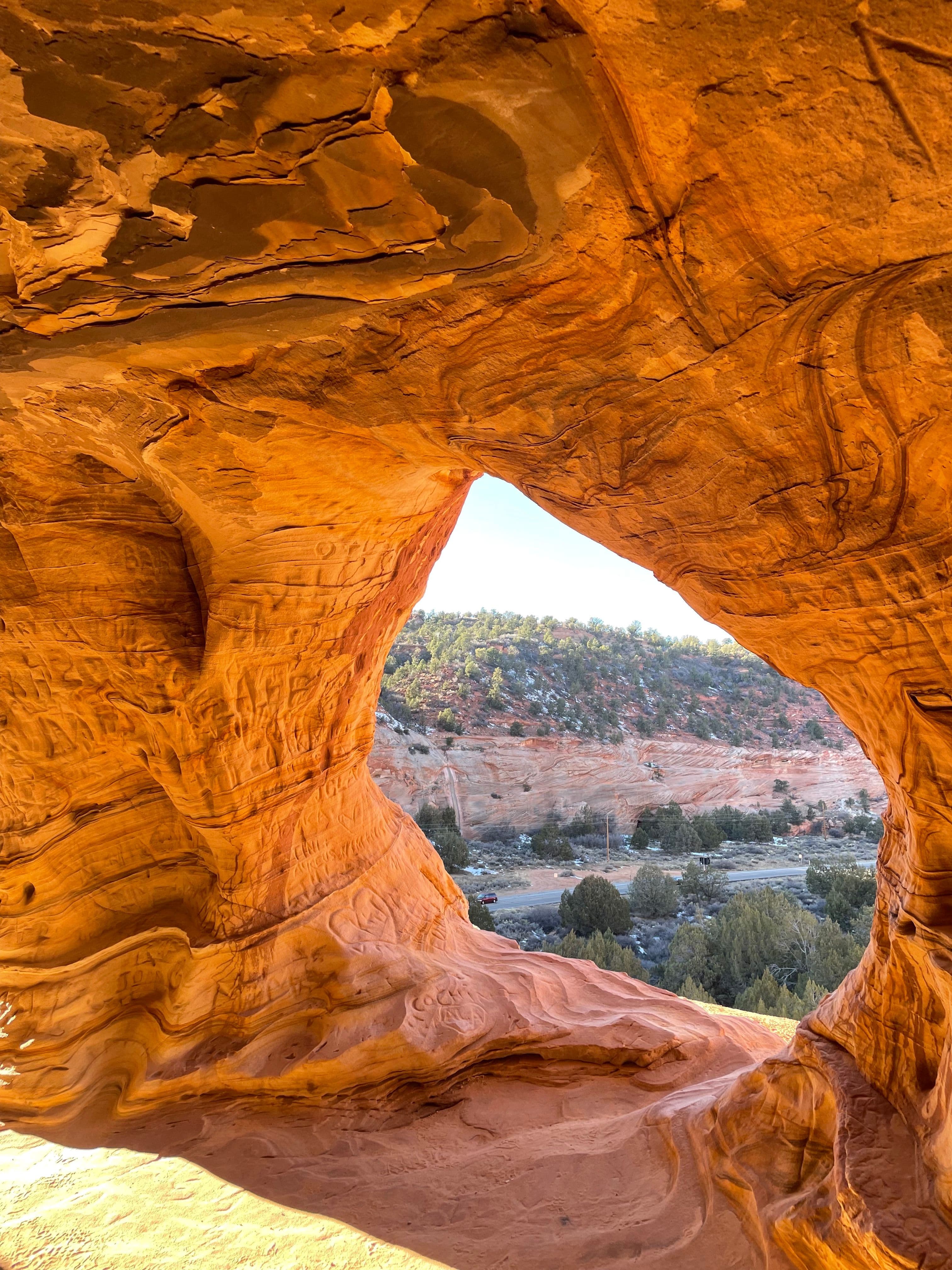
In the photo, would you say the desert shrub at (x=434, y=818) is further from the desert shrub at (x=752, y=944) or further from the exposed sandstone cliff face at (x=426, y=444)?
the exposed sandstone cliff face at (x=426, y=444)

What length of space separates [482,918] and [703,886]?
7.21 meters

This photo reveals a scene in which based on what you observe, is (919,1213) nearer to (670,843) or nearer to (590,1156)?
(590,1156)

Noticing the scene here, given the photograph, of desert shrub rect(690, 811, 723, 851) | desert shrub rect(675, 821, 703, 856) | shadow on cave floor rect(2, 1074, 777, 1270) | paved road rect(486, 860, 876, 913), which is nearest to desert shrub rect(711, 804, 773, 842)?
desert shrub rect(690, 811, 723, 851)

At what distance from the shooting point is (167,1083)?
4.88 m

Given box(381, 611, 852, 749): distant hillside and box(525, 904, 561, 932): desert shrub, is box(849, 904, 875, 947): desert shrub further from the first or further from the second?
box(381, 611, 852, 749): distant hillside

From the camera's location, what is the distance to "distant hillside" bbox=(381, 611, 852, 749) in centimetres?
2961

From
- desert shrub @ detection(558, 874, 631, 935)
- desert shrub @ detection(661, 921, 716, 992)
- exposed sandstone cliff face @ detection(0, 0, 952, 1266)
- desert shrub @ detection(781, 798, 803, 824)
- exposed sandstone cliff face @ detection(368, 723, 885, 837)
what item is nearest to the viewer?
exposed sandstone cliff face @ detection(0, 0, 952, 1266)

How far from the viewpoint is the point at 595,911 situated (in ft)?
56.7

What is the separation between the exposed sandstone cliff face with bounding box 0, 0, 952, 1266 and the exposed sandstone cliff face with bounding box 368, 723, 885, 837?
59.8 feet

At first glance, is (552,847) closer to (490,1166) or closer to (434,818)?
(434,818)

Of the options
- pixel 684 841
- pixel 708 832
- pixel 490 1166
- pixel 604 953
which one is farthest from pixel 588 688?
pixel 490 1166

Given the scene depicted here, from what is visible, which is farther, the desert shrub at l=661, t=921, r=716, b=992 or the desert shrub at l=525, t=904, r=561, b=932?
the desert shrub at l=525, t=904, r=561, b=932

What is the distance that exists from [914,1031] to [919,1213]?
28.8 inches

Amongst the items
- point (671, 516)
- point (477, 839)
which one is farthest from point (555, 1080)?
point (477, 839)
